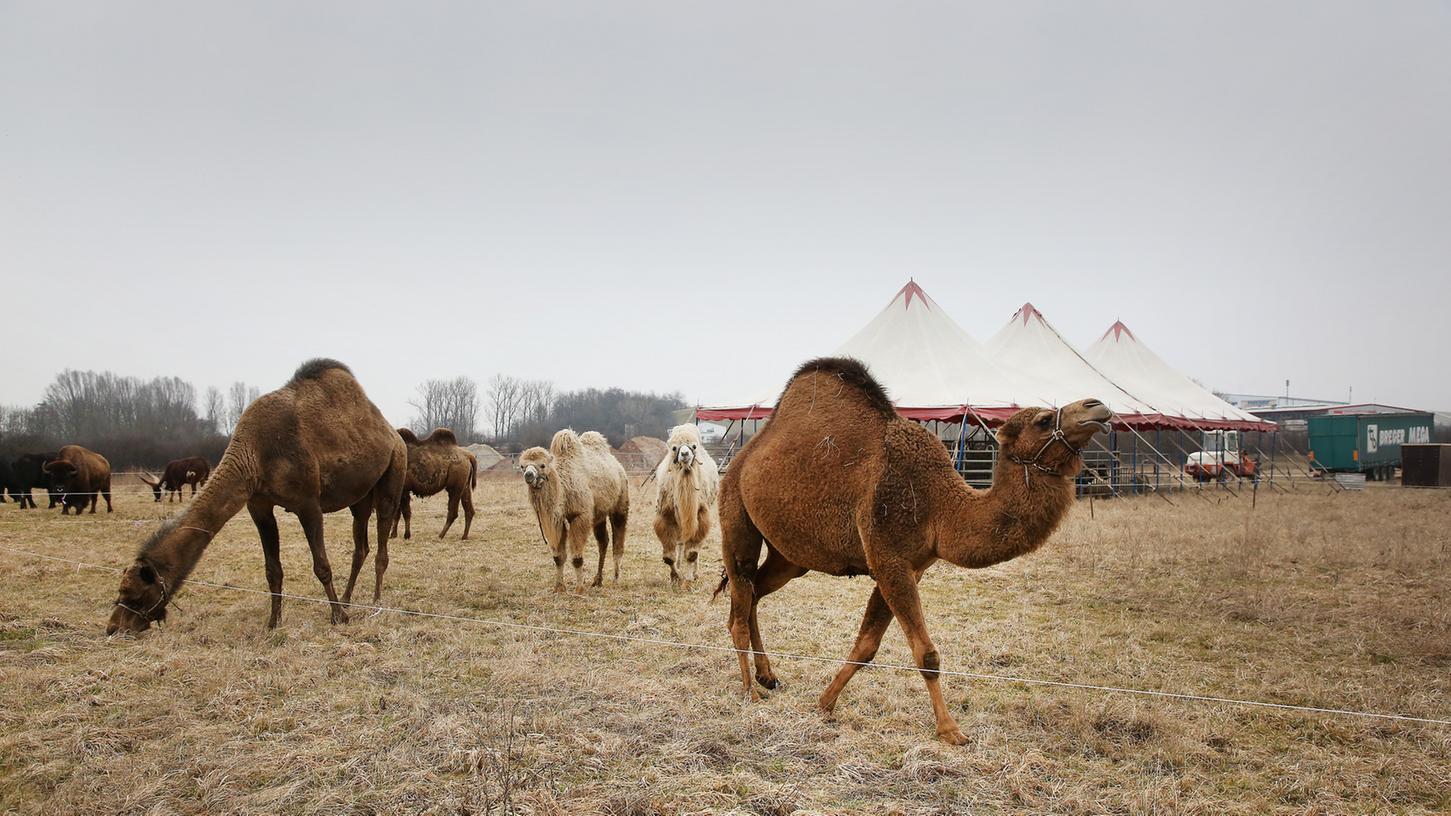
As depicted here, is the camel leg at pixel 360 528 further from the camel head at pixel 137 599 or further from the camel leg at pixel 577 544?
the camel leg at pixel 577 544

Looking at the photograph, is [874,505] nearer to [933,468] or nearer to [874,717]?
[933,468]

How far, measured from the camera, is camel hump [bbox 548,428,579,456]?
9.81m

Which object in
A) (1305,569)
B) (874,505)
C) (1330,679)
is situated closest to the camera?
(874,505)

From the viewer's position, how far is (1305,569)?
9.81m

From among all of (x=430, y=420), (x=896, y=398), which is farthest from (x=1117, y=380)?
(x=430, y=420)

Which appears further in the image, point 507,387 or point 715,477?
point 507,387

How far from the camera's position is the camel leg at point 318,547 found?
7062 mm

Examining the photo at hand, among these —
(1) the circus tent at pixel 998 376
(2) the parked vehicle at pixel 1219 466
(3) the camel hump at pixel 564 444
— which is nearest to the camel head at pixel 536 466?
(3) the camel hump at pixel 564 444

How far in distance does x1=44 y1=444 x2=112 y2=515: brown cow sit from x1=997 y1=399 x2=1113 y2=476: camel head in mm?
21617

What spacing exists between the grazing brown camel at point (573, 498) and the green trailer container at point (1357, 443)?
34.2 meters

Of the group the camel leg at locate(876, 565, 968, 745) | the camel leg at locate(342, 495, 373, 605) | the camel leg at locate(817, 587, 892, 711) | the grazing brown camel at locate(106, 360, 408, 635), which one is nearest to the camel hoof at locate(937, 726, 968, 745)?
the camel leg at locate(876, 565, 968, 745)

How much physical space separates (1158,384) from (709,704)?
2828cm

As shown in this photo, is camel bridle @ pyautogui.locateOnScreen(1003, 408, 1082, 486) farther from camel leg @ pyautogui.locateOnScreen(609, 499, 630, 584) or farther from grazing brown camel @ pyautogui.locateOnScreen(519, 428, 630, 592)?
camel leg @ pyautogui.locateOnScreen(609, 499, 630, 584)

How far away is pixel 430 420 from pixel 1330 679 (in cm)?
4776
